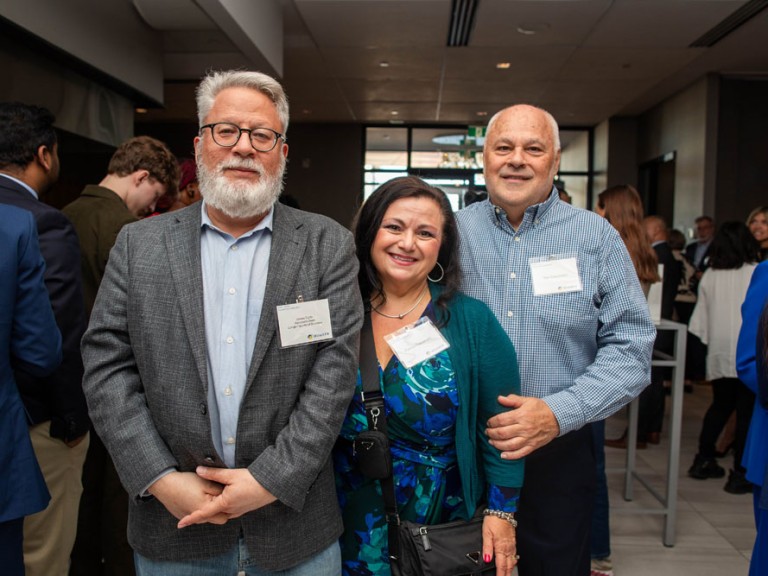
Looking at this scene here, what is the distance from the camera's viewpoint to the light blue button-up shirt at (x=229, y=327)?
133cm

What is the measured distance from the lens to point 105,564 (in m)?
2.40

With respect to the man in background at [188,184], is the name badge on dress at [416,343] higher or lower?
lower

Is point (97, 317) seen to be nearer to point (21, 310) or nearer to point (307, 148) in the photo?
point (21, 310)

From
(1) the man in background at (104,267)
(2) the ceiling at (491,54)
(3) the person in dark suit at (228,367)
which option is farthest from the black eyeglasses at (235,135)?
(2) the ceiling at (491,54)

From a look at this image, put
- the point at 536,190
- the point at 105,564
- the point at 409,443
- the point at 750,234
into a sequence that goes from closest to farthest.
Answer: the point at 409,443
the point at 536,190
the point at 105,564
the point at 750,234

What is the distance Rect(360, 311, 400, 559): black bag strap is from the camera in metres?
1.48

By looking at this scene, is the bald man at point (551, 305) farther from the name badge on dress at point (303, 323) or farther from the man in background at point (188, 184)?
the man in background at point (188, 184)

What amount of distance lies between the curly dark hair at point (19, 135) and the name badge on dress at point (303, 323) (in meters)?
1.23

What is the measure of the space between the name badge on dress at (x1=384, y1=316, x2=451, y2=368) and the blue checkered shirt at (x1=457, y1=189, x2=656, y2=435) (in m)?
0.31

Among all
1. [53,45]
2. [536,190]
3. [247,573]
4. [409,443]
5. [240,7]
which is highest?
[240,7]

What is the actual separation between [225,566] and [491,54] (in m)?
6.69

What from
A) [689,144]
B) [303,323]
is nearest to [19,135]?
[303,323]

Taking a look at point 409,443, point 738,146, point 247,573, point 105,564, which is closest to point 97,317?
point 247,573

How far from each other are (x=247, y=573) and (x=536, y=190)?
4.06ft
